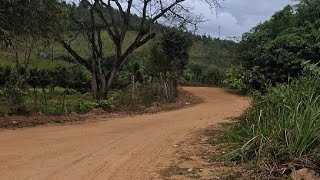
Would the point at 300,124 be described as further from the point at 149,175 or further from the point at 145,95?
the point at 145,95

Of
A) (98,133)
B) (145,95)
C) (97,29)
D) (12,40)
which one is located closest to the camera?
(98,133)

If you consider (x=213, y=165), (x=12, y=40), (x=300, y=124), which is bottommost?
(x=213, y=165)

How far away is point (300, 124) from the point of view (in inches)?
269

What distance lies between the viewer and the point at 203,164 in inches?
300

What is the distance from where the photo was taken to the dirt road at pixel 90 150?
21.8 ft

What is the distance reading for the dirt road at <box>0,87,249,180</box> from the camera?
6656 millimetres

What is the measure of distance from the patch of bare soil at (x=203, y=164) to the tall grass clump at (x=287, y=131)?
0.33m

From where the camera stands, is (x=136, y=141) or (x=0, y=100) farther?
(x=0, y=100)

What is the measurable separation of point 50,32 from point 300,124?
855cm

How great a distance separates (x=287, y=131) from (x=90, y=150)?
152 inches

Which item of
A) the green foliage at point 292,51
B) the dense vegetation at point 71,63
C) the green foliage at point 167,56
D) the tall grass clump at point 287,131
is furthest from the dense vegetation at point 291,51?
the green foliage at point 167,56

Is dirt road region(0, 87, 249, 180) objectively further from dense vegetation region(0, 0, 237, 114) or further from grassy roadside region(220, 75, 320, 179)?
dense vegetation region(0, 0, 237, 114)

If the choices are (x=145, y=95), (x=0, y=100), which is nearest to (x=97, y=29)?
(x=145, y=95)

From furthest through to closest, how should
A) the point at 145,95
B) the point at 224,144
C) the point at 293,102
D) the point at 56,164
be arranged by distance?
1. the point at 145,95
2. the point at 224,144
3. the point at 293,102
4. the point at 56,164
